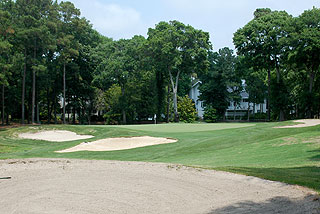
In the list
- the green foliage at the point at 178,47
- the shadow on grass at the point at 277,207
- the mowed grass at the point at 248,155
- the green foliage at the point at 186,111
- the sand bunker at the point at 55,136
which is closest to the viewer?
the shadow on grass at the point at 277,207

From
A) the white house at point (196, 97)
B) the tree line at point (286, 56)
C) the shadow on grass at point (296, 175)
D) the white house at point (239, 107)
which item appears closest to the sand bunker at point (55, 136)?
the shadow on grass at point (296, 175)

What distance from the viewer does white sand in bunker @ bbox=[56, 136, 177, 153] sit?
21663 millimetres

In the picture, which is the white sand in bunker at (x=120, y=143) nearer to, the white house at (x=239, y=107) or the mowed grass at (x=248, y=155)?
the mowed grass at (x=248, y=155)

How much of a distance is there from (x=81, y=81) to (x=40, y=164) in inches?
1963

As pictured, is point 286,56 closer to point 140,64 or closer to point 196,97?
point 140,64

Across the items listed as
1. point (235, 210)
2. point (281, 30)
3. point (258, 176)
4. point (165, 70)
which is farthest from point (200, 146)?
point (165, 70)

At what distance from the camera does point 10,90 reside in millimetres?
50281

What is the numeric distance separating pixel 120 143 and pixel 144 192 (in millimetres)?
15761

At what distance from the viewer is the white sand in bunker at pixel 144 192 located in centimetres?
657

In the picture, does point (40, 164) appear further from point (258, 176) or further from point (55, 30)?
point (55, 30)

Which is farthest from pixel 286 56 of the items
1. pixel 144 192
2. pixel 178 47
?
pixel 144 192

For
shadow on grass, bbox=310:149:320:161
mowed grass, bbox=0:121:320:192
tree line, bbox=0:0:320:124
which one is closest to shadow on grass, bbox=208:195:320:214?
mowed grass, bbox=0:121:320:192

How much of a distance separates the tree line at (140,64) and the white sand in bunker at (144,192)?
30624 mm

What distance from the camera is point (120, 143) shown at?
76.7 feet
